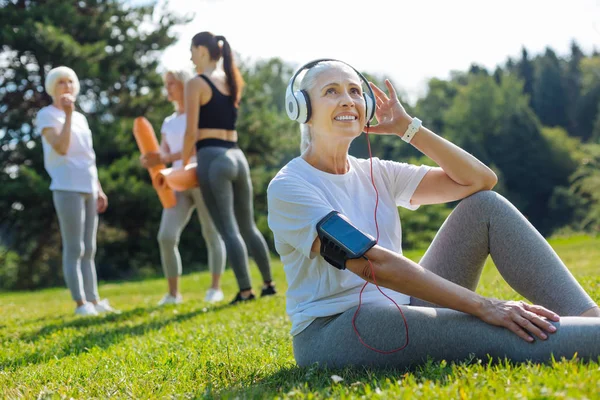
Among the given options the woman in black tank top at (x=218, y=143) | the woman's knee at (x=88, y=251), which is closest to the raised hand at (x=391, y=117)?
the woman in black tank top at (x=218, y=143)

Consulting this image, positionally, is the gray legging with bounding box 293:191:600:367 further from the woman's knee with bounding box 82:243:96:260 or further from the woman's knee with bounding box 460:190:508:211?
the woman's knee with bounding box 82:243:96:260

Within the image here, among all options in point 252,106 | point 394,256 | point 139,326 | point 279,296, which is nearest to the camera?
point 394,256

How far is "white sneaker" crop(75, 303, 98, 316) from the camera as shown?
24.0ft

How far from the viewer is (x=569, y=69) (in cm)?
9125

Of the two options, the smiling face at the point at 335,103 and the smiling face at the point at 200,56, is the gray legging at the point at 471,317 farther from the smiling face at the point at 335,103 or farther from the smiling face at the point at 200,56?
the smiling face at the point at 200,56

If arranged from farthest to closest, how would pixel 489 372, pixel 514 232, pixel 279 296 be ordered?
pixel 279 296 < pixel 514 232 < pixel 489 372

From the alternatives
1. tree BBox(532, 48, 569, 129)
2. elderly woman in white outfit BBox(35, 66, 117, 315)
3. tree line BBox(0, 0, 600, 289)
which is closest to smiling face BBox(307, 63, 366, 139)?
elderly woman in white outfit BBox(35, 66, 117, 315)

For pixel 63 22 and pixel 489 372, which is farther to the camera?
pixel 63 22

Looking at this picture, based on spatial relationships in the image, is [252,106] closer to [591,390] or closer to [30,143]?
[30,143]

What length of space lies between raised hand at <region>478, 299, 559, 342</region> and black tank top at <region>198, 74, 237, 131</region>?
4525mm

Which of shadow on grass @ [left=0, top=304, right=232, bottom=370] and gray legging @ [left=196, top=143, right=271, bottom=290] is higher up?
gray legging @ [left=196, top=143, right=271, bottom=290]

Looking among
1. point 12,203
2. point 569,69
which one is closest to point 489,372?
point 12,203

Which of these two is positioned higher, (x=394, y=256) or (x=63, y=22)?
(x=63, y=22)

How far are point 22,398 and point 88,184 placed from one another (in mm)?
4354
